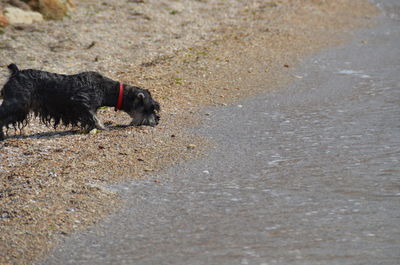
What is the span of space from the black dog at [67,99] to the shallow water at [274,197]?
121cm

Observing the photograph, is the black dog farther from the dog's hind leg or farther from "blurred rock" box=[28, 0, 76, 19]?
"blurred rock" box=[28, 0, 76, 19]

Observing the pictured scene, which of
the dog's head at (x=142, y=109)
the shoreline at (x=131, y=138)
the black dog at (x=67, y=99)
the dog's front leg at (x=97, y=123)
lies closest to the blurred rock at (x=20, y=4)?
the shoreline at (x=131, y=138)

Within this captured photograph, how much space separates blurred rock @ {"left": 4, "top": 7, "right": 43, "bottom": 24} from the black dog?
6.87 m

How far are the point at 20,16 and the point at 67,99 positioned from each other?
7.86m

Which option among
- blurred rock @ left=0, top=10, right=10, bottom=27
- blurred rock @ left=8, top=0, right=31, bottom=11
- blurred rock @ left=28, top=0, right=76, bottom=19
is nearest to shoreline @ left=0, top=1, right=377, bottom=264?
blurred rock @ left=28, top=0, right=76, bottom=19

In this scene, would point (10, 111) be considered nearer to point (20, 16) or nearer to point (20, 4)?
point (20, 16)

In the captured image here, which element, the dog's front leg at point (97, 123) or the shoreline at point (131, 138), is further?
the dog's front leg at point (97, 123)

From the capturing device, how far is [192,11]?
59.8 feet

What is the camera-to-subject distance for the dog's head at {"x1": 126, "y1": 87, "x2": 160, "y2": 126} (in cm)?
904

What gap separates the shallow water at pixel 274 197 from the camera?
534 centimetres

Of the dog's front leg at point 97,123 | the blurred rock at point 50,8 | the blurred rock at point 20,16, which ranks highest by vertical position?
the blurred rock at point 50,8

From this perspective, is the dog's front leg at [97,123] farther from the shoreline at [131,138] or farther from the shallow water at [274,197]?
the shallow water at [274,197]

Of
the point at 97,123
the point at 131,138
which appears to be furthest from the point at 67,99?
the point at 131,138

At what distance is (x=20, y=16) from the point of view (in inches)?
613
